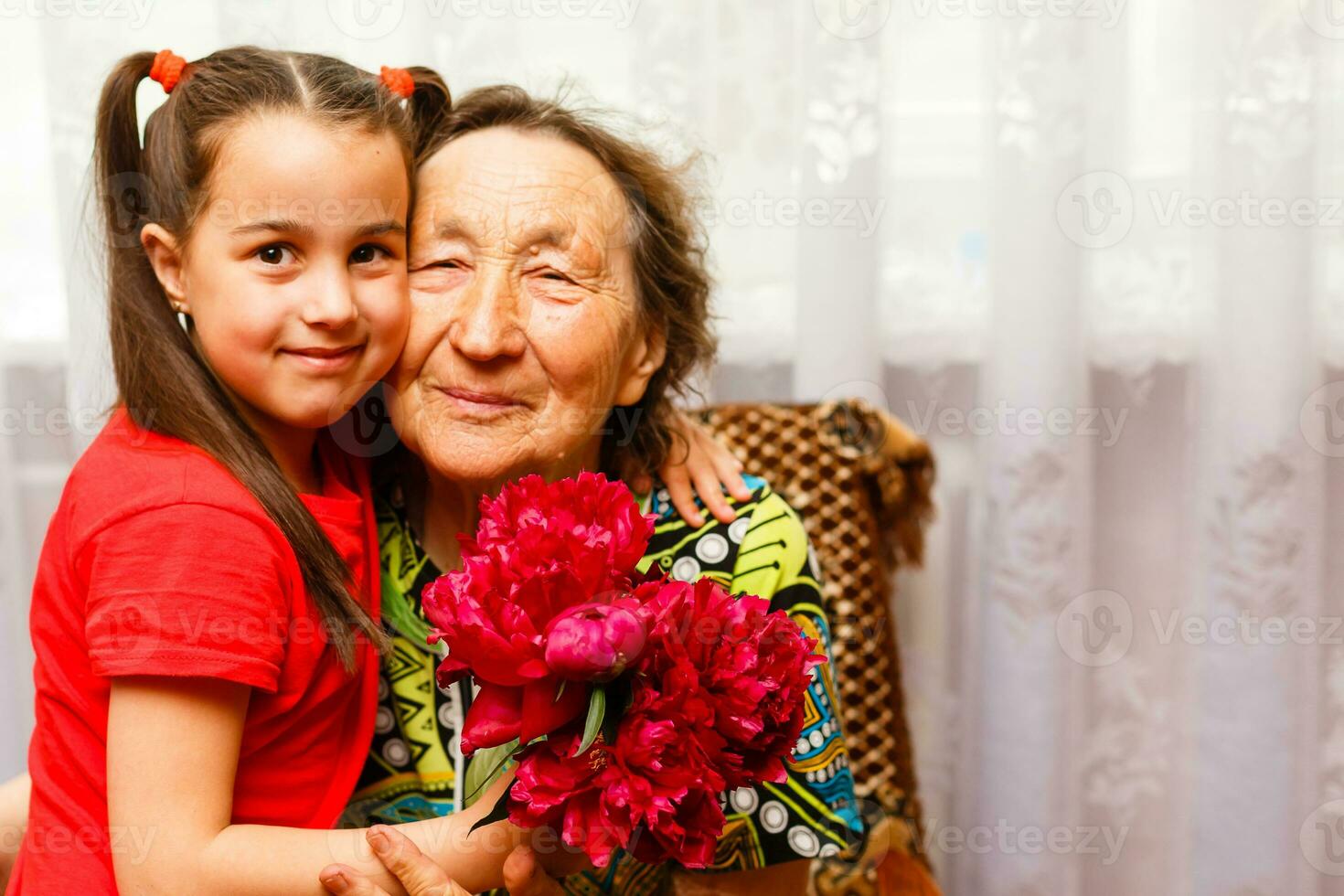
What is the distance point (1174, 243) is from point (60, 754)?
1.72m

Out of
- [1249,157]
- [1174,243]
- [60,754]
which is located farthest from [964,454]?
[60,754]

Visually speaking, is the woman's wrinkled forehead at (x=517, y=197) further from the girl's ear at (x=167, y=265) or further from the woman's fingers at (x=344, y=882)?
the woman's fingers at (x=344, y=882)

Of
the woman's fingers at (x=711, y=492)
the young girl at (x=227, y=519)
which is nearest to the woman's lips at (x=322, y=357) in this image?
the young girl at (x=227, y=519)

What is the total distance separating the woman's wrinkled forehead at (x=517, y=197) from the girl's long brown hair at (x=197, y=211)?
6 centimetres

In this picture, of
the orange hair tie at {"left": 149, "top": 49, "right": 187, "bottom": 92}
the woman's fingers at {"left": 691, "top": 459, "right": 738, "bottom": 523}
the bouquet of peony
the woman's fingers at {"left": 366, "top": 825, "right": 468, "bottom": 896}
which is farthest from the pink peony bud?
the orange hair tie at {"left": 149, "top": 49, "right": 187, "bottom": 92}

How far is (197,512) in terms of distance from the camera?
41.9 inches

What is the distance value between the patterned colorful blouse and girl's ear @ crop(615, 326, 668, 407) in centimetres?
15

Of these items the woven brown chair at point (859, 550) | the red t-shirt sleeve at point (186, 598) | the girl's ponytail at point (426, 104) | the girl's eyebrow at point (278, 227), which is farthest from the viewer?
the woven brown chair at point (859, 550)

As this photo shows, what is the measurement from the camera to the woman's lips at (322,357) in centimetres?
118

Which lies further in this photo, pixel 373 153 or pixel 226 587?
pixel 373 153

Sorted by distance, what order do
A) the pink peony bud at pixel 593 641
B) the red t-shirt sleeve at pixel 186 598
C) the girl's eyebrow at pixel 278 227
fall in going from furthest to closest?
1. the girl's eyebrow at pixel 278 227
2. the red t-shirt sleeve at pixel 186 598
3. the pink peony bud at pixel 593 641

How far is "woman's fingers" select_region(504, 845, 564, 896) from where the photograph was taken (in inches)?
40.5

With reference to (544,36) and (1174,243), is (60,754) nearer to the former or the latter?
(544,36)

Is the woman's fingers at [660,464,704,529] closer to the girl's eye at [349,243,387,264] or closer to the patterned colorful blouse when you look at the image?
the patterned colorful blouse
